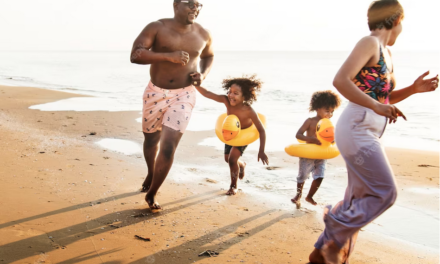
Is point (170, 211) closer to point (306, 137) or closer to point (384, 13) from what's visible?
point (306, 137)

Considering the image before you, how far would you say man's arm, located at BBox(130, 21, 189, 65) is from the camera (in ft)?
14.9

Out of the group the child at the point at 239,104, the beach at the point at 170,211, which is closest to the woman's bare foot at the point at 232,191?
the child at the point at 239,104

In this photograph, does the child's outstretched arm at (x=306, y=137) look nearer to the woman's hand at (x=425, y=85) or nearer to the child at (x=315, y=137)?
the child at (x=315, y=137)

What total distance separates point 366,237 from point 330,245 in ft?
4.05

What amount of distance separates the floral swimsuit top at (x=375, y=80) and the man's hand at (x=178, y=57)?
1.96m

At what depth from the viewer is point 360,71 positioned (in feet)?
10.4

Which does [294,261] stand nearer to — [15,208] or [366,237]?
[366,237]

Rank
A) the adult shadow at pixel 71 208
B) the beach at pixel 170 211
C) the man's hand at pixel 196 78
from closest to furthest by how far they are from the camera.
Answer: the beach at pixel 170 211 < the adult shadow at pixel 71 208 < the man's hand at pixel 196 78

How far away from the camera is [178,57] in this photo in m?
4.56

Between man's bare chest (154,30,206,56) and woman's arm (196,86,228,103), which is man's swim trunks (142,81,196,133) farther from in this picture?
woman's arm (196,86,228,103)

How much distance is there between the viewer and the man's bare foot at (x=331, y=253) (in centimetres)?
334

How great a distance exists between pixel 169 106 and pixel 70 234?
67.4 inches

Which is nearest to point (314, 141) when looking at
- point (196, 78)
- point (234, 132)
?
point (234, 132)

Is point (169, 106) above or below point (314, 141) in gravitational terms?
above
